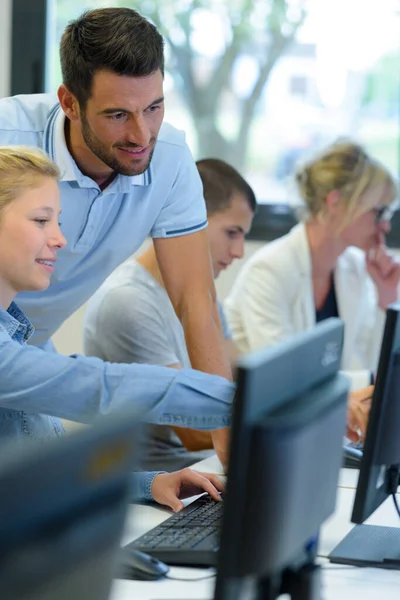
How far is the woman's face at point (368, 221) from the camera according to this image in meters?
3.21

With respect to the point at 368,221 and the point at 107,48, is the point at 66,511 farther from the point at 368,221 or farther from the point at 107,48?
the point at 368,221

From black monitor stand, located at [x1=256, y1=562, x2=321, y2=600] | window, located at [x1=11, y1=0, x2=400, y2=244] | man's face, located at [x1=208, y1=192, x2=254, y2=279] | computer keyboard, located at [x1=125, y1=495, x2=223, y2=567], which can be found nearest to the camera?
black monitor stand, located at [x1=256, y1=562, x2=321, y2=600]

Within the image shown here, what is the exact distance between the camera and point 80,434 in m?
0.70

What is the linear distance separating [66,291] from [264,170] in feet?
7.00

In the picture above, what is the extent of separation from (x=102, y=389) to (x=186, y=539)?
0.26m

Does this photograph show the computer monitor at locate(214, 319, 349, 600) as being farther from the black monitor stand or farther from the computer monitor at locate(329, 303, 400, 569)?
the computer monitor at locate(329, 303, 400, 569)

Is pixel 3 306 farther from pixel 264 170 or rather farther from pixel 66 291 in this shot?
pixel 264 170

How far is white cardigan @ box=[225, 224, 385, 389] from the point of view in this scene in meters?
3.09

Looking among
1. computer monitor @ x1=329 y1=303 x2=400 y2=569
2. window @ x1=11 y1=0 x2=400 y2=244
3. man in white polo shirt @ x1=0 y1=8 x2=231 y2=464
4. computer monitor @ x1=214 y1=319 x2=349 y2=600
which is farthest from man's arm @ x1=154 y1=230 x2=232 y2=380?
window @ x1=11 y1=0 x2=400 y2=244

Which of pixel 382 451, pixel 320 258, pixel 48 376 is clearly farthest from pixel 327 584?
pixel 320 258

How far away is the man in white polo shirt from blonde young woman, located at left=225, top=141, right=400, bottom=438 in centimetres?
87

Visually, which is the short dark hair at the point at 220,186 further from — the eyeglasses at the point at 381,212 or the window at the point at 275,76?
the window at the point at 275,76

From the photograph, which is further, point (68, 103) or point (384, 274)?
point (384, 274)

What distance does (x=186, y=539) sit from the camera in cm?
151
